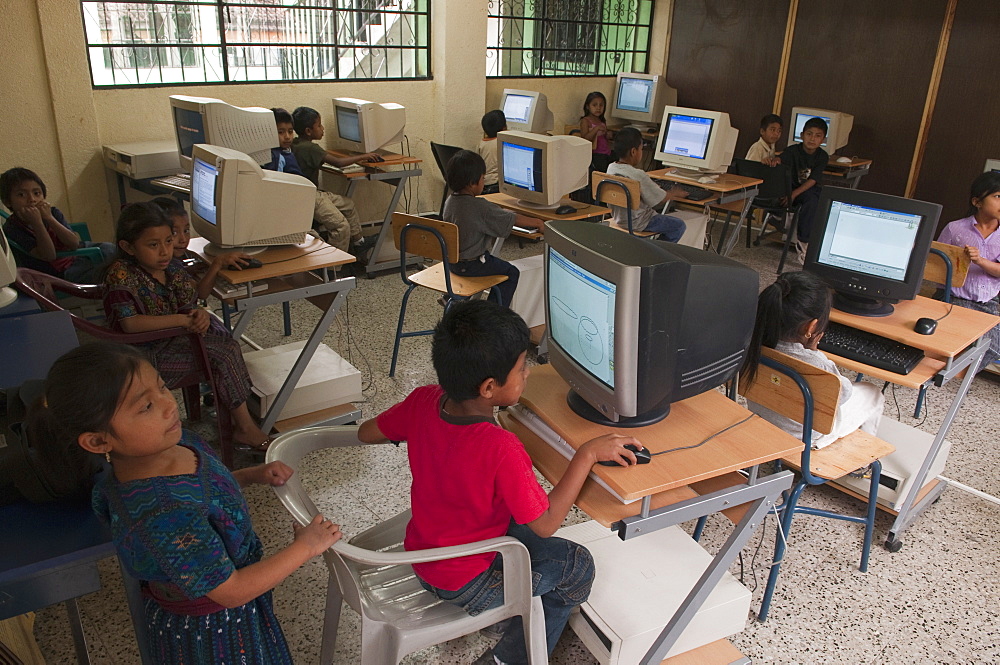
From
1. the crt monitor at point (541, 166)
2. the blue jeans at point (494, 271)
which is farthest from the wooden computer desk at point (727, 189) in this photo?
the blue jeans at point (494, 271)

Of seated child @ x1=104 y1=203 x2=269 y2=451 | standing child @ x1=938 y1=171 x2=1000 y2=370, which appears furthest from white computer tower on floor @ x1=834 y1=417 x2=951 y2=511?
seated child @ x1=104 y1=203 x2=269 y2=451

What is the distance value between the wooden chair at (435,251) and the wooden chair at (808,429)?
1.53 meters

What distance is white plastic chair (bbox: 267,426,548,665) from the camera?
134cm

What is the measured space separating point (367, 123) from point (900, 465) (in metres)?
3.71

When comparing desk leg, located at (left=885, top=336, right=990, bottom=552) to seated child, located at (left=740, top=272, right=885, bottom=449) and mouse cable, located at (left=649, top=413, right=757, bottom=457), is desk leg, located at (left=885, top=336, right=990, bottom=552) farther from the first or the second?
mouse cable, located at (left=649, top=413, right=757, bottom=457)

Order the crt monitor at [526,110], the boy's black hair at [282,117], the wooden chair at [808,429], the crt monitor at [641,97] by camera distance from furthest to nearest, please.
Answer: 1. the crt monitor at [641,97]
2. the crt monitor at [526,110]
3. the boy's black hair at [282,117]
4. the wooden chair at [808,429]

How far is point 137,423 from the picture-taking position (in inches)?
43.6

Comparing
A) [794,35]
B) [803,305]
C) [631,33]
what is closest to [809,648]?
[803,305]

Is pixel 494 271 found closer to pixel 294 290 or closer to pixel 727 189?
pixel 294 290

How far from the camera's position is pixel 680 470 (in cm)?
134

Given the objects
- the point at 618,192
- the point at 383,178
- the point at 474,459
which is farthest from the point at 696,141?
the point at 474,459

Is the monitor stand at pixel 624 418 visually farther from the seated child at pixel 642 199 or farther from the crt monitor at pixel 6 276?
the seated child at pixel 642 199

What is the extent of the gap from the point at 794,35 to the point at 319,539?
20.9 ft

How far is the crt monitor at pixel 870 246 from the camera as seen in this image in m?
2.35
